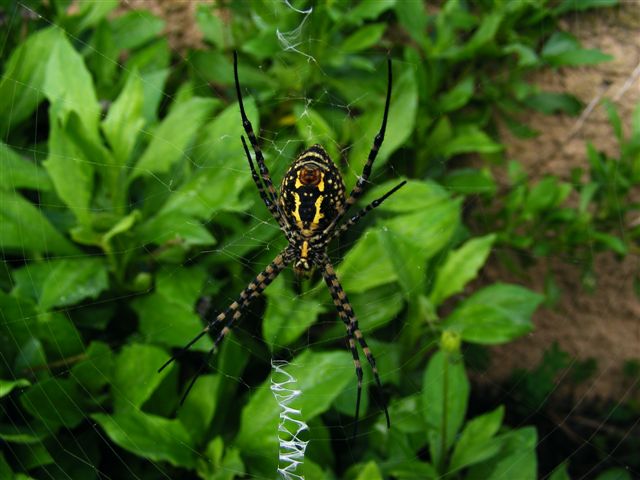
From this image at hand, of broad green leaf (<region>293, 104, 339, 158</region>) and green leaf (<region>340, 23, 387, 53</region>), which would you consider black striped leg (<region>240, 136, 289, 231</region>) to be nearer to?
broad green leaf (<region>293, 104, 339, 158</region>)

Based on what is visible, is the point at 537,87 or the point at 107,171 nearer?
the point at 107,171

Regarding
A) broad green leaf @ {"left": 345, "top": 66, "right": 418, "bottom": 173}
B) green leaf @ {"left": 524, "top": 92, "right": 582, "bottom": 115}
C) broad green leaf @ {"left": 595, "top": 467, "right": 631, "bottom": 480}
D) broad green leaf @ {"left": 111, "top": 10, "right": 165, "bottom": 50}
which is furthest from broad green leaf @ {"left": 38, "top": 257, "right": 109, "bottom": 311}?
green leaf @ {"left": 524, "top": 92, "right": 582, "bottom": 115}

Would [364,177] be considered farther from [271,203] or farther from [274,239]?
[274,239]

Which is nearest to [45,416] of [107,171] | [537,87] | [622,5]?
[107,171]

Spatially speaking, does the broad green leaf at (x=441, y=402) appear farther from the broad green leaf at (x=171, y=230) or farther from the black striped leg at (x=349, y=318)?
the broad green leaf at (x=171, y=230)

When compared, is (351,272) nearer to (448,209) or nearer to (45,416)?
(448,209)

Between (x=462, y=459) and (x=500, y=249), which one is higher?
(x=500, y=249)

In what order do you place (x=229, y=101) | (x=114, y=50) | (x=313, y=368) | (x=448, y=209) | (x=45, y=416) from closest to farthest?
1. (x=45, y=416)
2. (x=313, y=368)
3. (x=448, y=209)
4. (x=114, y=50)
5. (x=229, y=101)
